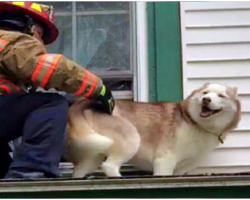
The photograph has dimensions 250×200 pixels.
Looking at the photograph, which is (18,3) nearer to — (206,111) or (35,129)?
(35,129)

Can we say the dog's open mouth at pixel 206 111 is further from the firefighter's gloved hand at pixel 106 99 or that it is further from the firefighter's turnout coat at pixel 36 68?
the firefighter's turnout coat at pixel 36 68

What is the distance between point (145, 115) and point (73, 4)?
3.88 ft

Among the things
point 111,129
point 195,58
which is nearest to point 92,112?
point 111,129

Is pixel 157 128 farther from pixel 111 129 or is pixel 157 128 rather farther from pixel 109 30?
→ pixel 109 30

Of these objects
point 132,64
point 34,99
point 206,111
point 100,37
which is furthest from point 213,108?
point 34,99

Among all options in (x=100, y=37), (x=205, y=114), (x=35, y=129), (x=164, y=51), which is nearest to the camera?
(x=35, y=129)

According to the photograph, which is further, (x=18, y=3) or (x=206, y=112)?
(x=206, y=112)

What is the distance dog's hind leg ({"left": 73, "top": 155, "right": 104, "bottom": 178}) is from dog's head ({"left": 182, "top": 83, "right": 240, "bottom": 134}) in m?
0.66

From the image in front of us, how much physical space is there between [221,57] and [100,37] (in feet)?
2.94

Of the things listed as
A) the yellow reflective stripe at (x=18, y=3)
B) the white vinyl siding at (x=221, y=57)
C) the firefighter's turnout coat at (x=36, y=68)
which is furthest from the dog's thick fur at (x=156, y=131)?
the yellow reflective stripe at (x=18, y=3)

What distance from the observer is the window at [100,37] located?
5.59 m

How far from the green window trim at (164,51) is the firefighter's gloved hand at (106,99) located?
2.22 feet

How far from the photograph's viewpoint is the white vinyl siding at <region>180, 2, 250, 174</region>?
5324 mm

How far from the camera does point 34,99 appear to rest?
4.23 m
